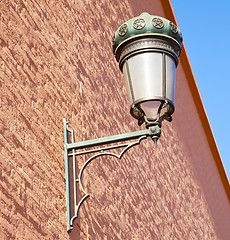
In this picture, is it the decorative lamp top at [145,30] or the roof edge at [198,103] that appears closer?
the decorative lamp top at [145,30]

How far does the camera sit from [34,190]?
3.96m

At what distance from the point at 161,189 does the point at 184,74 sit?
10.6ft

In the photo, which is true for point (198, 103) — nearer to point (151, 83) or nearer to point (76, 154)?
point (76, 154)

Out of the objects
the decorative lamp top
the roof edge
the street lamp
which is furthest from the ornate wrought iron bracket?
the roof edge

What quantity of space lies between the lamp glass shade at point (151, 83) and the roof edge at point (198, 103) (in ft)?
19.9

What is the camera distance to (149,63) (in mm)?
3906

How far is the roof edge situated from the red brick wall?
814mm

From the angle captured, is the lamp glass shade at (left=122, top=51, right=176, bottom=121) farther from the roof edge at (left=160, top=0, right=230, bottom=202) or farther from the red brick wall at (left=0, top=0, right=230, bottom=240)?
the roof edge at (left=160, top=0, right=230, bottom=202)

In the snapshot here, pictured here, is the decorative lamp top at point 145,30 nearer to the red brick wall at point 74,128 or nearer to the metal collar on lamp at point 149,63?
the metal collar on lamp at point 149,63

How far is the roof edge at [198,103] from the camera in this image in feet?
33.0

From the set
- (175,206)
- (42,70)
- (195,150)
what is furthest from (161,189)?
(42,70)

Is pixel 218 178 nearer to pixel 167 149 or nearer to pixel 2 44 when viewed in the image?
pixel 167 149

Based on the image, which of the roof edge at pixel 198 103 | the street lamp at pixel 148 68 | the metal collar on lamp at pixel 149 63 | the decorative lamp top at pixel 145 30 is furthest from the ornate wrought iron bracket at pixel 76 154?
the roof edge at pixel 198 103

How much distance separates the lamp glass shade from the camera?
12.6 feet
